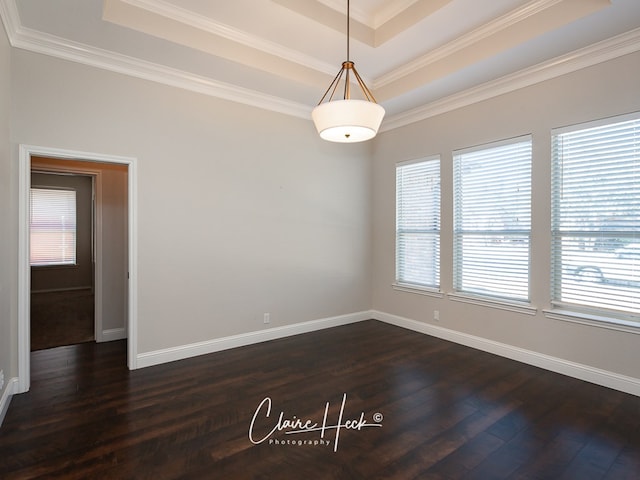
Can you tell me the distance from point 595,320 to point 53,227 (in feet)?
32.8

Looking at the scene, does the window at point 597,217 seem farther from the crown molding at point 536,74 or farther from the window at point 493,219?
the crown molding at point 536,74

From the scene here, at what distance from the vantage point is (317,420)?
2543 millimetres

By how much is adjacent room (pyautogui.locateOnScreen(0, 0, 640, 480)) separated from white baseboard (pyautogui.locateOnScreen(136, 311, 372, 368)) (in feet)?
0.10

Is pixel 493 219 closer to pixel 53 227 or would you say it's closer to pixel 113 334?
pixel 113 334

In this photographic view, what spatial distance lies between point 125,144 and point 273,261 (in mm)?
2125

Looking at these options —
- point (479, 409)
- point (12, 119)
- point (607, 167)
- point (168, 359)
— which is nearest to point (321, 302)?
point (168, 359)

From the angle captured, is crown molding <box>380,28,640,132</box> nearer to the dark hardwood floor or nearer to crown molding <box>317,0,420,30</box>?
crown molding <box>317,0,420,30</box>

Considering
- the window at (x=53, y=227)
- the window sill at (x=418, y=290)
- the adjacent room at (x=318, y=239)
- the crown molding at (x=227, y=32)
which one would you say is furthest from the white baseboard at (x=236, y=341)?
the window at (x=53, y=227)

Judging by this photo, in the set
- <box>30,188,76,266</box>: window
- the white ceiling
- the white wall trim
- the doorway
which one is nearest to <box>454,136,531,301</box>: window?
the white ceiling

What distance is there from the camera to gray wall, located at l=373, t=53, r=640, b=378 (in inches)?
120

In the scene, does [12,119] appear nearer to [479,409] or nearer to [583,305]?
[479,409]

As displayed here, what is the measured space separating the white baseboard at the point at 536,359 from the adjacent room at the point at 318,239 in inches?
0.9

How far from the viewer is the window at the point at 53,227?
300 inches

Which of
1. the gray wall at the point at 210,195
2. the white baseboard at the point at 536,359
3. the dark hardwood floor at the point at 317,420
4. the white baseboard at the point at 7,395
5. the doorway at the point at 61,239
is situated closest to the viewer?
the dark hardwood floor at the point at 317,420
